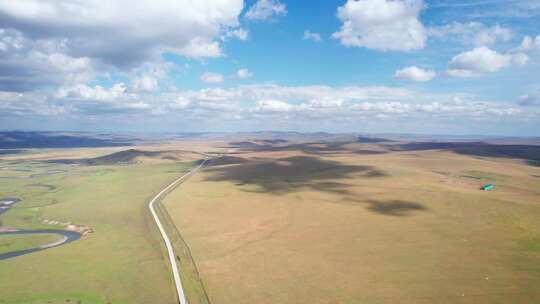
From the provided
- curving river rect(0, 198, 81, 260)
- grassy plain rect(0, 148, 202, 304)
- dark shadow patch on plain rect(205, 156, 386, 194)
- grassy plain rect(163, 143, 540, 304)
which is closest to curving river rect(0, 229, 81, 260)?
curving river rect(0, 198, 81, 260)

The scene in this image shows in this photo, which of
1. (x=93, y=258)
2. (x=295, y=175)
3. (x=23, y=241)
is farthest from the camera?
(x=295, y=175)

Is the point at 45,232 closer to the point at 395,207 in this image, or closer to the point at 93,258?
the point at 93,258

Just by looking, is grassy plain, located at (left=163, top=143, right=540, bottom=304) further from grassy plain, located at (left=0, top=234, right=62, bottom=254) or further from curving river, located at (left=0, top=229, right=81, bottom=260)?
grassy plain, located at (left=0, top=234, right=62, bottom=254)

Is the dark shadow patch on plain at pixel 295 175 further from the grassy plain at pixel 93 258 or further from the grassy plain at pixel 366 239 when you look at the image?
the grassy plain at pixel 93 258

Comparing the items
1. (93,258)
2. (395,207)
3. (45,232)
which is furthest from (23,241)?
(395,207)

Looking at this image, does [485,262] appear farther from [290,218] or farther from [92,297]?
[92,297]

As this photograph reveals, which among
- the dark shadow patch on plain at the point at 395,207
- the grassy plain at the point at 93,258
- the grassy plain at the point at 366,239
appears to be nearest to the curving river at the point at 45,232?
the grassy plain at the point at 93,258
